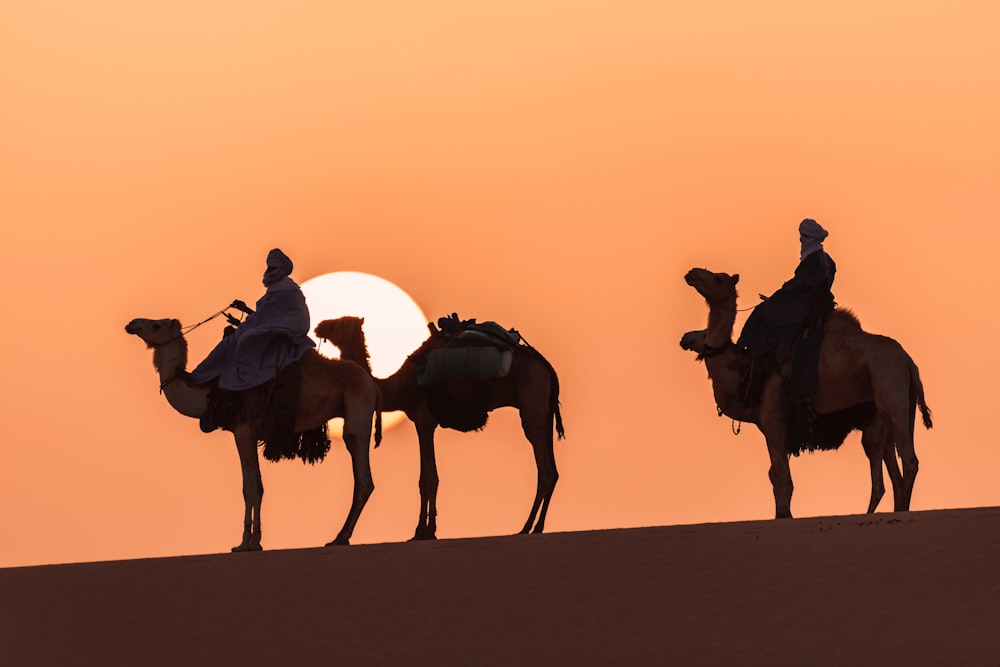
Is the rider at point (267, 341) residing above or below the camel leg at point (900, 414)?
above

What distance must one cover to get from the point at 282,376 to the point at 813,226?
5269mm

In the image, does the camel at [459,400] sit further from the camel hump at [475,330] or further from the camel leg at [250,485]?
the camel leg at [250,485]

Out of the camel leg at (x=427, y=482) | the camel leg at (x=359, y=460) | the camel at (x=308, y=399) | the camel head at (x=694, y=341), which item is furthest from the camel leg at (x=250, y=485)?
the camel head at (x=694, y=341)

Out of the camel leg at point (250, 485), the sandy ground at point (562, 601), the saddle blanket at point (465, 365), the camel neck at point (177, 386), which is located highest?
the saddle blanket at point (465, 365)

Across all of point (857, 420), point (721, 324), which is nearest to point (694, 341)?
point (721, 324)

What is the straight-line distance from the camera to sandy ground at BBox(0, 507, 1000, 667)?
761 inches

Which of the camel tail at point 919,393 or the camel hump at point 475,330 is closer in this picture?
the camel tail at point 919,393

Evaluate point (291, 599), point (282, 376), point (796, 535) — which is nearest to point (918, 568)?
point (796, 535)

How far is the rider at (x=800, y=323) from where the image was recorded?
24.8 meters

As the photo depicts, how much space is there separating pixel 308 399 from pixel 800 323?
15.5 feet

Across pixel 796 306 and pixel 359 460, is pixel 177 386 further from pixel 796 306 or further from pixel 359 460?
pixel 796 306

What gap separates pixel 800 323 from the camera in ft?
81.5

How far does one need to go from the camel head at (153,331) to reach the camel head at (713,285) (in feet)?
16.5

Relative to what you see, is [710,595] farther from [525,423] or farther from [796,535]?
[525,423]
